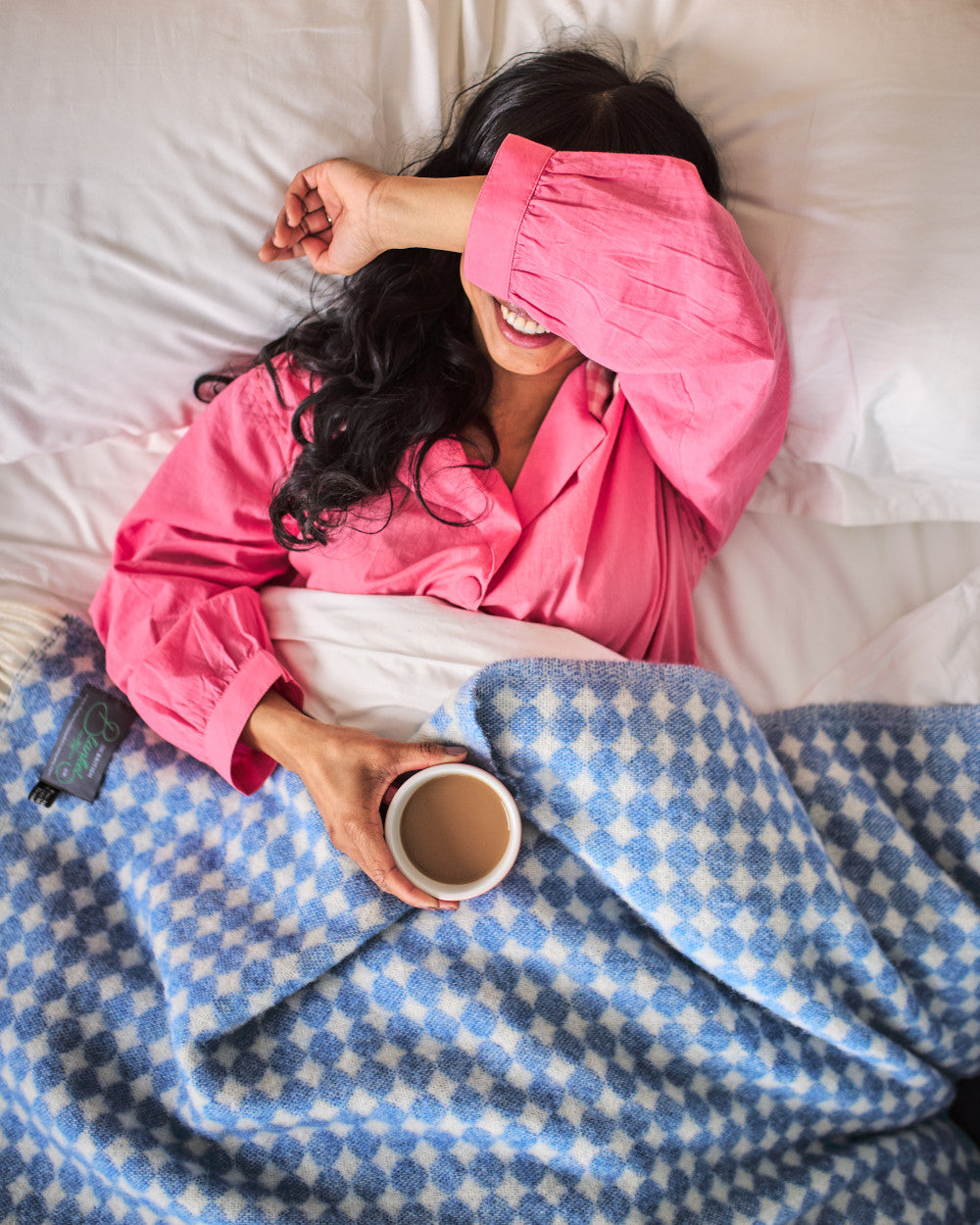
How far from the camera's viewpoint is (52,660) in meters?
1.05

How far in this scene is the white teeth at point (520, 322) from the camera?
92 cm

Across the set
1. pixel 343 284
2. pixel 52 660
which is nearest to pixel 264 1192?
pixel 52 660

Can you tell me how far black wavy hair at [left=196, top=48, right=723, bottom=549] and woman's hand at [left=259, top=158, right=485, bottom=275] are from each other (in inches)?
2.1

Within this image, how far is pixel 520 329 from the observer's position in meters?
0.92

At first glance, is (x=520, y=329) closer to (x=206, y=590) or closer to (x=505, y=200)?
(x=505, y=200)

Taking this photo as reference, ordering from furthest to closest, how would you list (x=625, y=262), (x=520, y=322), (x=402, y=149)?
(x=402, y=149), (x=520, y=322), (x=625, y=262)

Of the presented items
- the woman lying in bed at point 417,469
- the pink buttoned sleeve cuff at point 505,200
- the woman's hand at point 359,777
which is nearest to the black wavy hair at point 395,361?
the woman lying in bed at point 417,469

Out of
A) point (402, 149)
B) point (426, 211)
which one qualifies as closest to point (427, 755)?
point (426, 211)

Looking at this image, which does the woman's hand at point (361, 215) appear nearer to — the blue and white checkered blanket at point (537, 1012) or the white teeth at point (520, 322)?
the white teeth at point (520, 322)

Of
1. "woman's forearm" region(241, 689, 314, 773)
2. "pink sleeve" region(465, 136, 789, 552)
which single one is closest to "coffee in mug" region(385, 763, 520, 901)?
"woman's forearm" region(241, 689, 314, 773)

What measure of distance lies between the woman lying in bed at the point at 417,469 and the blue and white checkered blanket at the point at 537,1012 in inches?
4.4

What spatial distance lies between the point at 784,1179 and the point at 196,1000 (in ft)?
2.03

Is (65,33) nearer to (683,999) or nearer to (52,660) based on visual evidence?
(52,660)

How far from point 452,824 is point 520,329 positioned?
506mm
